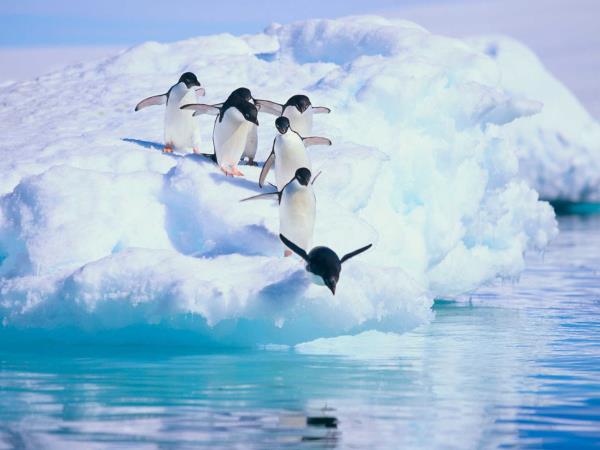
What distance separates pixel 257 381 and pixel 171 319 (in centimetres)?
99

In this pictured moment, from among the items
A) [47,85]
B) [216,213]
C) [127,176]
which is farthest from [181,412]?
[47,85]

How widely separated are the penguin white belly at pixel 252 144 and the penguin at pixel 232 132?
0.19 m

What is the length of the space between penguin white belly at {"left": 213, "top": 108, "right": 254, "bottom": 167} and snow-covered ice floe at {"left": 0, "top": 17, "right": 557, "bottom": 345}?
22cm

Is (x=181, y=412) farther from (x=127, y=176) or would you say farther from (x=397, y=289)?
(x=127, y=176)

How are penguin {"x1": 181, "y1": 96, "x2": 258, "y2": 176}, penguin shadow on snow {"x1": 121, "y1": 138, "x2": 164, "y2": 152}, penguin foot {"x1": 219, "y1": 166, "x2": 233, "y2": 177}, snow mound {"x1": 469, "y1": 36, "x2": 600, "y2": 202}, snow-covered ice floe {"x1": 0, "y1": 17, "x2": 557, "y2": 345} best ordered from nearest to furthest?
snow-covered ice floe {"x1": 0, "y1": 17, "x2": 557, "y2": 345} → penguin foot {"x1": 219, "y1": 166, "x2": 233, "y2": 177} → penguin {"x1": 181, "y1": 96, "x2": 258, "y2": 176} → penguin shadow on snow {"x1": 121, "y1": 138, "x2": 164, "y2": 152} → snow mound {"x1": 469, "y1": 36, "x2": 600, "y2": 202}

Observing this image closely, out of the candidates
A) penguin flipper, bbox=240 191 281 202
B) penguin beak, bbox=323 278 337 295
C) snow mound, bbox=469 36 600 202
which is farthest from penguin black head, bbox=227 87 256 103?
snow mound, bbox=469 36 600 202

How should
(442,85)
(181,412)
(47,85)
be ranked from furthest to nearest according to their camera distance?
(47,85)
(442,85)
(181,412)

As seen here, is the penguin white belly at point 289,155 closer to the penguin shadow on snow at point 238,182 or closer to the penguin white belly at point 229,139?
the penguin shadow on snow at point 238,182

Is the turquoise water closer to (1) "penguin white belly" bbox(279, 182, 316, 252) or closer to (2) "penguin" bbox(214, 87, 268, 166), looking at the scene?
(1) "penguin white belly" bbox(279, 182, 316, 252)

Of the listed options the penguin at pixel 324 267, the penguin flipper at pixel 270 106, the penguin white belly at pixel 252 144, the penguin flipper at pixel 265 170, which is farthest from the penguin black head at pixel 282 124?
the penguin at pixel 324 267

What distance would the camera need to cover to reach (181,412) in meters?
5.99

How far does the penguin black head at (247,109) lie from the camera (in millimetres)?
9172

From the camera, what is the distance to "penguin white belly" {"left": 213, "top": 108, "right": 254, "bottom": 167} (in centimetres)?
915

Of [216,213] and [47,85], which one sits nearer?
[216,213]
